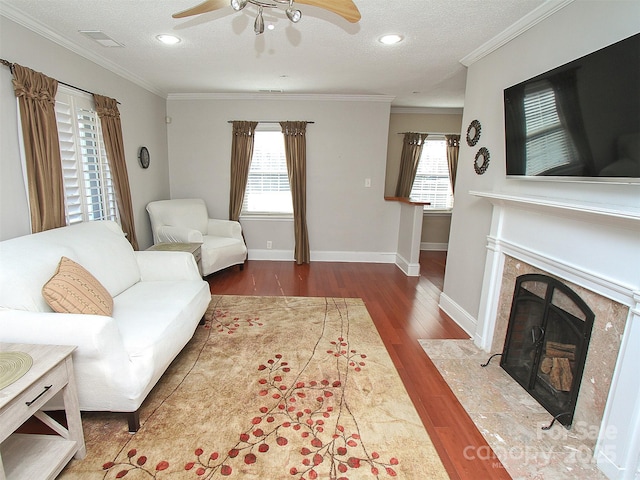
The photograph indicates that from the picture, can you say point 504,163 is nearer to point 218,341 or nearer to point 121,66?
point 218,341

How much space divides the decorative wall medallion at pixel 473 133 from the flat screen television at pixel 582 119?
552 millimetres

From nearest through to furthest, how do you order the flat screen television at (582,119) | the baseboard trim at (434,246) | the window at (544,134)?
the flat screen television at (582,119)
the window at (544,134)
the baseboard trim at (434,246)

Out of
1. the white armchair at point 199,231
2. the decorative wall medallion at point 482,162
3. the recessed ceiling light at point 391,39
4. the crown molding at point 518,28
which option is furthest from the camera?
A: the white armchair at point 199,231

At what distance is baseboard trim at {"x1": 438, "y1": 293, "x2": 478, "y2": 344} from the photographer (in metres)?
2.80

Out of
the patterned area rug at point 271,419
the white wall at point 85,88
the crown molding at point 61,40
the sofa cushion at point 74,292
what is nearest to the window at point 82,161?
the white wall at point 85,88

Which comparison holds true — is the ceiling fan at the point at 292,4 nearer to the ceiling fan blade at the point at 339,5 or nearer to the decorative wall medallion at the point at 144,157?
the ceiling fan blade at the point at 339,5

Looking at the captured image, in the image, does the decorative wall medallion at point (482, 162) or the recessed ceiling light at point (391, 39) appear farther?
the decorative wall medallion at point (482, 162)

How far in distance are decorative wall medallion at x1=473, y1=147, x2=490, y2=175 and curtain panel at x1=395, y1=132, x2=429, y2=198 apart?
2885 millimetres

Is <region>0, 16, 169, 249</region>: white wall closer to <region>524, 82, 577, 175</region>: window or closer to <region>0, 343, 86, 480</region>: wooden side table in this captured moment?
<region>0, 343, 86, 480</region>: wooden side table

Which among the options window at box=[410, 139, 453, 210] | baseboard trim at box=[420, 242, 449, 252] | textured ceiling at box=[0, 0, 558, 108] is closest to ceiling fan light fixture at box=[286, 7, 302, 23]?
textured ceiling at box=[0, 0, 558, 108]

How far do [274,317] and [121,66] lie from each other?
10.1ft

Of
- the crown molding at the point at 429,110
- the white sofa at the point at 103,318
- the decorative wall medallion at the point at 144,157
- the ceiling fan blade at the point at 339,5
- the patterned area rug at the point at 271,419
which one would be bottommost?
the patterned area rug at the point at 271,419

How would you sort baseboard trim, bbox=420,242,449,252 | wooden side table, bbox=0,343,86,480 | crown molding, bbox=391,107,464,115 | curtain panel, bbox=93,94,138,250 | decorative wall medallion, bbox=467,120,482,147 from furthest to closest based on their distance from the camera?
baseboard trim, bbox=420,242,449,252, crown molding, bbox=391,107,464,115, curtain panel, bbox=93,94,138,250, decorative wall medallion, bbox=467,120,482,147, wooden side table, bbox=0,343,86,480

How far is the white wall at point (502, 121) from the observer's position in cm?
160
